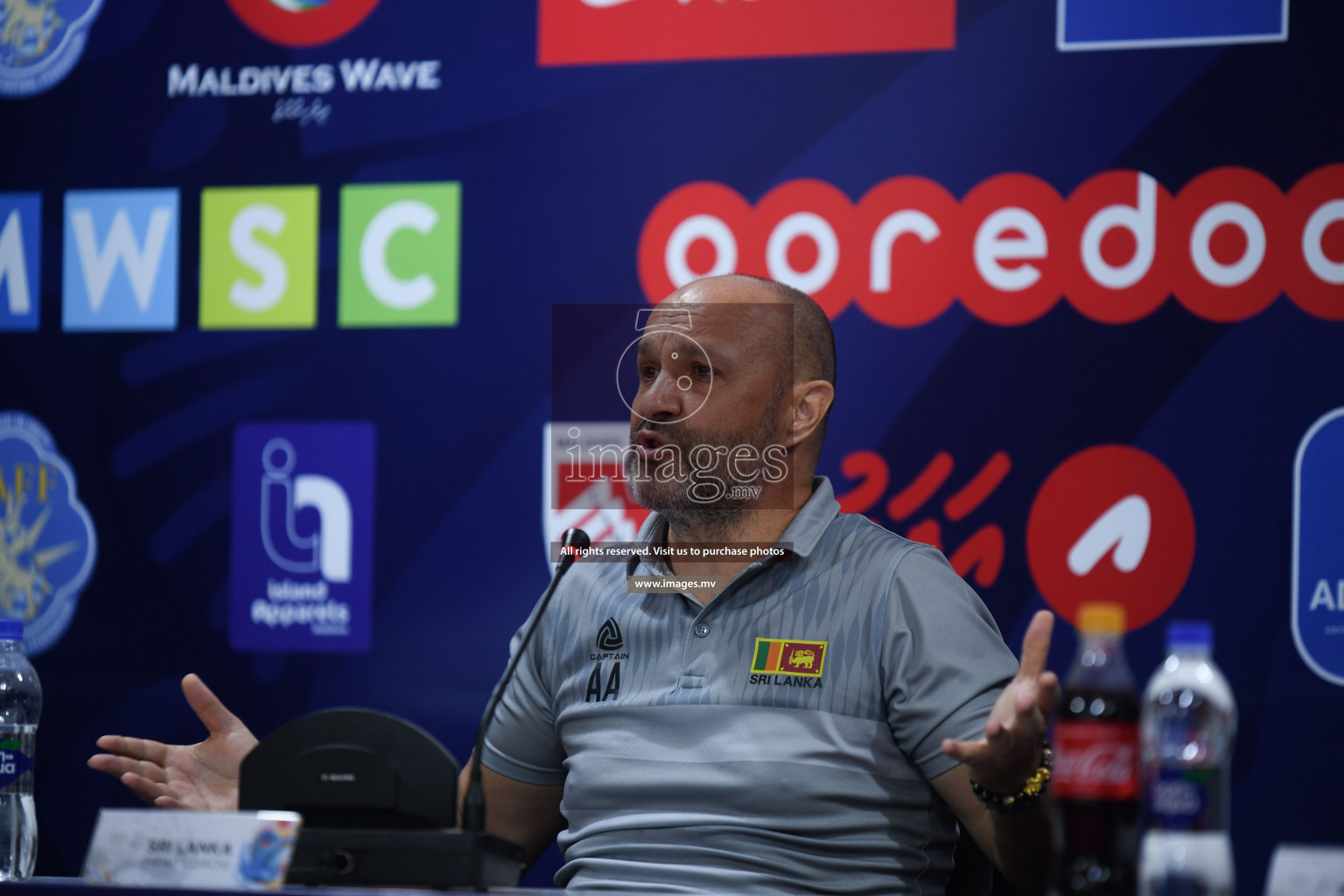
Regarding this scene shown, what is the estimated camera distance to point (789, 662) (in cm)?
168

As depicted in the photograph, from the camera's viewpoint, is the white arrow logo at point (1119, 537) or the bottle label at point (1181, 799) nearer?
the bottle label at point (1181, 799)

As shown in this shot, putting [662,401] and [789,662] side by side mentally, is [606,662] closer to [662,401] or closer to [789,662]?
[789,662]

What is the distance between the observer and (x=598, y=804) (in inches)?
66.2

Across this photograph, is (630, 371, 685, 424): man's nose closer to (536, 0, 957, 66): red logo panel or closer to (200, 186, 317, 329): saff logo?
(536, 0, 957, 66): red logo panel

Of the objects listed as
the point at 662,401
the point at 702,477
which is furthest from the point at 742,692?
the point at 662,401

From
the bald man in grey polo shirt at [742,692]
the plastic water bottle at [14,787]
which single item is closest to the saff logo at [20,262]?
the plastic water bottle at [14,787]

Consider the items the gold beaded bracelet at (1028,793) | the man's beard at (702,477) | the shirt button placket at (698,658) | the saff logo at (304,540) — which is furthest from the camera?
the saff logo at (304,540)

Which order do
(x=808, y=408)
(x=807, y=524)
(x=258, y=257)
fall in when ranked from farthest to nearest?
1. (x=258, y=257)
2. (x=808, y=408)
3. (x=807, y=524)

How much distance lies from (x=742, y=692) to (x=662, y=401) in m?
0.44

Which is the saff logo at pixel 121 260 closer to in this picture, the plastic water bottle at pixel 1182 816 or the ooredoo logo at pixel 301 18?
the ooredoo logo at pixel 301 18

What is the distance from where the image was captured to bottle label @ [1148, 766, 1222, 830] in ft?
3.46

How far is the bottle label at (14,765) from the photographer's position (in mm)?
1613

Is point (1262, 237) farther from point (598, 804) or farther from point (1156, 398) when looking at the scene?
point (598, 804)

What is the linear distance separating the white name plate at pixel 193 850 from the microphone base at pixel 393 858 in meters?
0.04
